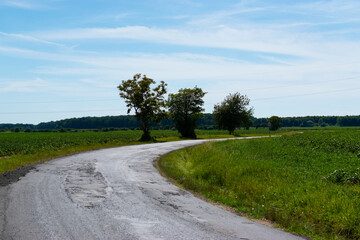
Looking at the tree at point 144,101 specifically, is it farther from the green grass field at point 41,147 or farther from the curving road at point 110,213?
the curving road at point 110,213

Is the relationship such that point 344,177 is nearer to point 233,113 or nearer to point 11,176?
point 11,176

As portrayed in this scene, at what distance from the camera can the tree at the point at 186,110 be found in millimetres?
57812

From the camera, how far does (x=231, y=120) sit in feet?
238

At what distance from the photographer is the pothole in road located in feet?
32.3

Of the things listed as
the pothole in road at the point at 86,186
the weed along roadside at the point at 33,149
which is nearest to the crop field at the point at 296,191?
the pothole in road at the point at 86,186

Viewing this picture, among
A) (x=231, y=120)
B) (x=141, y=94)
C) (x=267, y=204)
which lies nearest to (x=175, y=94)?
(x=141, y=94)

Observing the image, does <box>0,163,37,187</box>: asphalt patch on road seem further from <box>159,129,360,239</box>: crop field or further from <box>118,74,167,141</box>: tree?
<box>118,74,167,141</box>: tree

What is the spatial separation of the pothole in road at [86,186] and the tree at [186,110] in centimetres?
4160

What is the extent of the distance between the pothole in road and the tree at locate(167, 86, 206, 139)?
41.6 metres

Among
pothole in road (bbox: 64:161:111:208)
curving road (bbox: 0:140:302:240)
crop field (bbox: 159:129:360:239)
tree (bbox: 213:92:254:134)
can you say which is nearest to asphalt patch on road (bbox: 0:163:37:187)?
curving road (bbox: 0:140:302:240)

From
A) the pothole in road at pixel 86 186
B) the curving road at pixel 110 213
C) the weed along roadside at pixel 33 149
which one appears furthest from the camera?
the weed along roadside at pixel 33 149

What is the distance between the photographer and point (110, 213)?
27.3 ft

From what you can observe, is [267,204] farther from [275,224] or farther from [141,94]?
[141,94]

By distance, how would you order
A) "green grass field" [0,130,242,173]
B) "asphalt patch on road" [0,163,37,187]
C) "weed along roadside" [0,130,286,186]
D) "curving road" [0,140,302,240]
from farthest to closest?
1. "green grass field" [0,130,242,173]
2. "weed along roadside" [0,130,286,186]
3. "asphalt patch on road" [0,163,37,187]
4. "curving road" [0,140,302,240]
